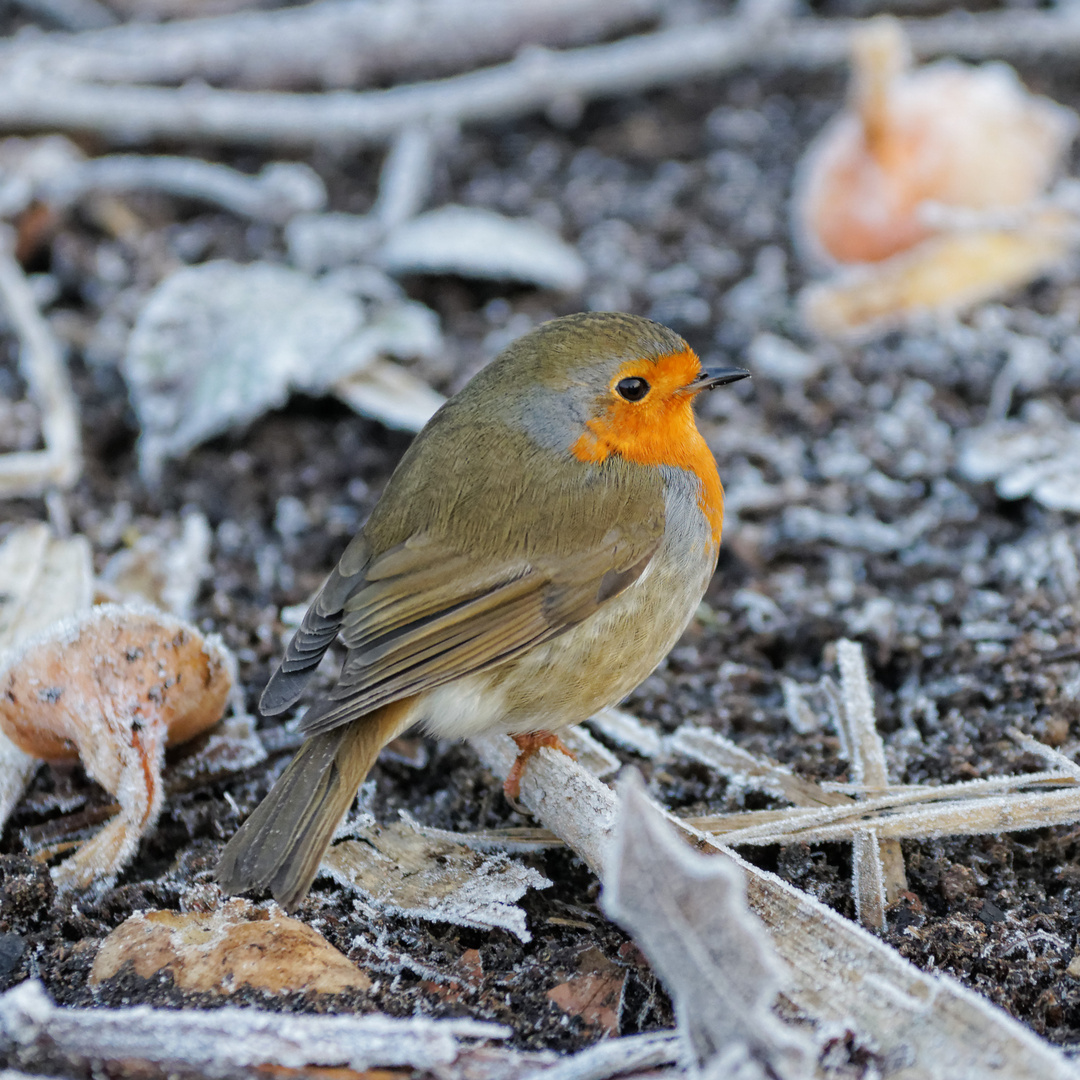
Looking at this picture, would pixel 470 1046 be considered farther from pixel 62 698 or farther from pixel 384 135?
pixel 384 135

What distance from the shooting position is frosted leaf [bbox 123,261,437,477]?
12.3 feet

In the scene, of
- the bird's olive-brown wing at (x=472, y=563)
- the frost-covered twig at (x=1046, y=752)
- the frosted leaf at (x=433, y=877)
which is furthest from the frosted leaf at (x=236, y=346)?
the frost-covered twig at (x=1046, y=752)

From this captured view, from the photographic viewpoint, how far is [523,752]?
103 inches

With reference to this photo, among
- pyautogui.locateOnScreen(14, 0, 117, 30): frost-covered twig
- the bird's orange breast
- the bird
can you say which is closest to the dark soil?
the bird

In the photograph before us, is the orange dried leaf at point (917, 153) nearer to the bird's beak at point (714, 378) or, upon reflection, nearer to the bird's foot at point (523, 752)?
the bird's beak at point (714, 378)

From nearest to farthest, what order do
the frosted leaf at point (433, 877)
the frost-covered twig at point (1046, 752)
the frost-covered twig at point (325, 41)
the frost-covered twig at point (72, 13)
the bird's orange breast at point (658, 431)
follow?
the frosted leaf at point (433, 877) → the frost-covered twig at point (1046, 752) → the bird's orange breast at point (658, 431) → the frost-covered twig at point (325, 41) → the frost-covered twig at point (72, 13)

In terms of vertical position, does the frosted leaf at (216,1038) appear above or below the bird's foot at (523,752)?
below

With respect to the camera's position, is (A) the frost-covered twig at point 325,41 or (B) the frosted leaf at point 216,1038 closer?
(B) the frosted leaf at point 216,1038

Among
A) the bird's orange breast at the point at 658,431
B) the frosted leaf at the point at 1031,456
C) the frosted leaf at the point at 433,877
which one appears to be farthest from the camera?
the frosted leaf at the point at 1031,456

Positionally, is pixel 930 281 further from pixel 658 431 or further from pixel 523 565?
pixel 523 565

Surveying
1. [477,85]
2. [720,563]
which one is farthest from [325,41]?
[720,563]

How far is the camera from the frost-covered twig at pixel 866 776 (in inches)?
89.3

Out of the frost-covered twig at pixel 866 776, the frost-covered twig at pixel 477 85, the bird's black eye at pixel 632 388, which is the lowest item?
the frost-covered twig at pixel 866 776

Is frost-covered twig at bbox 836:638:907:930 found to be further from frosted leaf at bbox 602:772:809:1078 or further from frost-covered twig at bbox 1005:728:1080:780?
frosted leaf at bbox 602:772:809:1078
